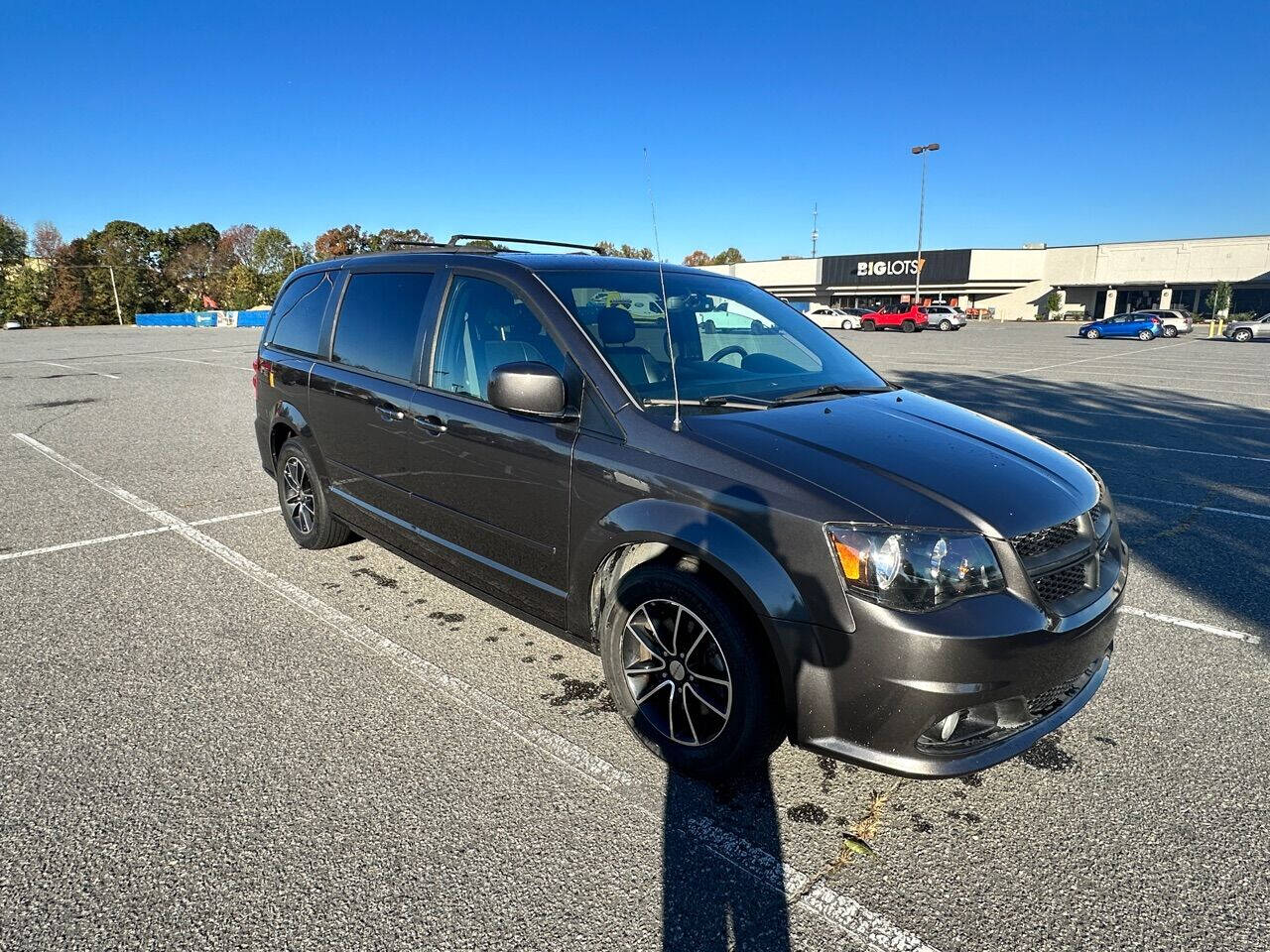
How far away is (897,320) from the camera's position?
44781 millimetres

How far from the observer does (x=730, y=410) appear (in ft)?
9.77

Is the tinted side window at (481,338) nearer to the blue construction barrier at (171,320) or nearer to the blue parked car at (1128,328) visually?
the blue parked car at (1128,328)

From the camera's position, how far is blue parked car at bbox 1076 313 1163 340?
36.5m

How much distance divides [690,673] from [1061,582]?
4.11 feet

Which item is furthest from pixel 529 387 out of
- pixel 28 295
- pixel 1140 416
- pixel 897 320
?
pixel 28 295

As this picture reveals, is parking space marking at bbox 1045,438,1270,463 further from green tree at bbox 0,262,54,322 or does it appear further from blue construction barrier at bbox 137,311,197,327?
green tree at bbox 0,262,54,322

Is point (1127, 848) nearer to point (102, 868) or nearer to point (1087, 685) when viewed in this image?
point (1087, 685)

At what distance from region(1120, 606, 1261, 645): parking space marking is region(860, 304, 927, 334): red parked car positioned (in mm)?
42391

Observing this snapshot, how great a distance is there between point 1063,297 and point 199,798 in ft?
236

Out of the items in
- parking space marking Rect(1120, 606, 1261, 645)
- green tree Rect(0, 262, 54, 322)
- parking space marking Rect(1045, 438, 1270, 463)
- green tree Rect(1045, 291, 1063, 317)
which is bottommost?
parking space marking Rect(1120, 606, 1261, 645)

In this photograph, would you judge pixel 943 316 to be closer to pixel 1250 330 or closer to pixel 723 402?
pixel 1250 330

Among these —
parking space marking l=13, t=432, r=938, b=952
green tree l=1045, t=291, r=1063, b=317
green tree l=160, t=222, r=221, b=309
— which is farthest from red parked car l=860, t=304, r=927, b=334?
green tree l=160, t=222, r=221, b=309

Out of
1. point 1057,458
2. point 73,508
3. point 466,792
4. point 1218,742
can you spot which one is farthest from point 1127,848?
point 73,508

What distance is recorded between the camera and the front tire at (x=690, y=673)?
2.48m
